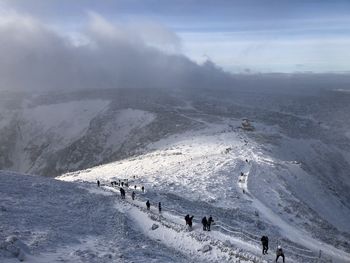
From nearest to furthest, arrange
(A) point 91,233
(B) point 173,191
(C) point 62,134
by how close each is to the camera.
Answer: (A) point 91,233, (B) point 173,191, (C) point 62,134

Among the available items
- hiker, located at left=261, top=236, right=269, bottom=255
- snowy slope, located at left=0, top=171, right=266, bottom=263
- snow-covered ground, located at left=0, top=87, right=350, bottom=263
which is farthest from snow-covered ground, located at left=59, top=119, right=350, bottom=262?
snowy slope, located at left=0, top=171, right=266, bottom=263

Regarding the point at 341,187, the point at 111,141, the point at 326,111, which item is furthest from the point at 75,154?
the point at 326,111

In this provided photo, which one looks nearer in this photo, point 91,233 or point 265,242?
point 265,242

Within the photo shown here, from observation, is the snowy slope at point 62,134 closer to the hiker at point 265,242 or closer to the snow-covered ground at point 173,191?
the snow-covered ground at point 173,191

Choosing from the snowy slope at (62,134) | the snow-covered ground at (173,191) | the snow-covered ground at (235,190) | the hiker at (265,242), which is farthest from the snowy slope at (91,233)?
the snowy slope at (62,134)

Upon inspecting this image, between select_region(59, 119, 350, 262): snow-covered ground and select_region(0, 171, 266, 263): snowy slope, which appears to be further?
select_region(59, 119, 350, 262): snow-covered ground

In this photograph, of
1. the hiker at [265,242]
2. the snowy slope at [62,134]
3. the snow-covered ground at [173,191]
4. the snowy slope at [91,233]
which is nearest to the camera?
the snowy slope at [91,233]

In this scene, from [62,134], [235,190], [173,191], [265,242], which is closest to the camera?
[265,242]

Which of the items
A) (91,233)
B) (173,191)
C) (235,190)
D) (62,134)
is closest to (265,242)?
(91,233)

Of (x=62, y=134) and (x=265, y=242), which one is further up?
(x=62, y=134)

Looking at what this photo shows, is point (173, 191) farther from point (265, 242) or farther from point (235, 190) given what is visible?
point (265, 242)

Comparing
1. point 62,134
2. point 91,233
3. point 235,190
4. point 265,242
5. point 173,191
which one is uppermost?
point 62,134

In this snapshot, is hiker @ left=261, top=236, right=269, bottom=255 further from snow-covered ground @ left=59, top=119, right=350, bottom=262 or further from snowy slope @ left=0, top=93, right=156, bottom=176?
snowy slope @ left=0, top=93, right=156, bottom=176
